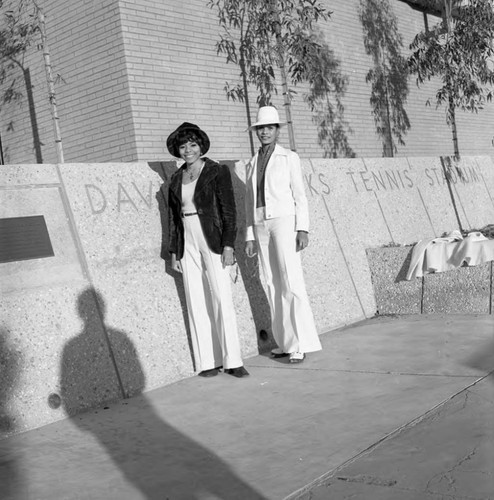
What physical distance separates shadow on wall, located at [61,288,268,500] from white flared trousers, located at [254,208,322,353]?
1229mm

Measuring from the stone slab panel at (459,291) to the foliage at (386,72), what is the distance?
6.34 m

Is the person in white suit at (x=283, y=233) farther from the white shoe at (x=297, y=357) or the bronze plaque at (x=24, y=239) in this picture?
the bronze plaque at (x=24, y=239)

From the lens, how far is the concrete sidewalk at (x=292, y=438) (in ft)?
11.3

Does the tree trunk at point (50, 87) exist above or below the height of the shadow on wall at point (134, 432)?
above

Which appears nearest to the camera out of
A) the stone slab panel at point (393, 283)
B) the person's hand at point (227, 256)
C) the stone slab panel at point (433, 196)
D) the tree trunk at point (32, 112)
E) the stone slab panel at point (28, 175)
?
the stone slab panel at point (28, 175)

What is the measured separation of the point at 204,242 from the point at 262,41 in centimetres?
525

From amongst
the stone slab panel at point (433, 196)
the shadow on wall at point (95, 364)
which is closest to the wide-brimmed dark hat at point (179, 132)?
the shadow on wall at point (95, 364)

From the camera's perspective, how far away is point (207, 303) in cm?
581

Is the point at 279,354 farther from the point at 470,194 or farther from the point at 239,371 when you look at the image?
the point at 470,194

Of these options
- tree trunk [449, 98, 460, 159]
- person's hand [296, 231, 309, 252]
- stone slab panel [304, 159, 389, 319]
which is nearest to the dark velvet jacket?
person's hand [296, 231, 309, 252]

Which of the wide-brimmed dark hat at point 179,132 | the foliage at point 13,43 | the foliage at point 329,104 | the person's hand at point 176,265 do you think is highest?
the foliage at point 13,43

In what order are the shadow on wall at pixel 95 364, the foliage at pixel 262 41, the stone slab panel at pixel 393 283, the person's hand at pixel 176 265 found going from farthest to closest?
A: 1. the foliage at pixel 262 41
2. the stone slab panel at pixel 393 283
3. the person's hand at pixel 176 265
4. the shadow on wall at pixel 95 364

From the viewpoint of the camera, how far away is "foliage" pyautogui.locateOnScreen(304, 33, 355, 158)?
12.0 metres

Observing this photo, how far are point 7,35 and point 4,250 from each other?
6.42 m
